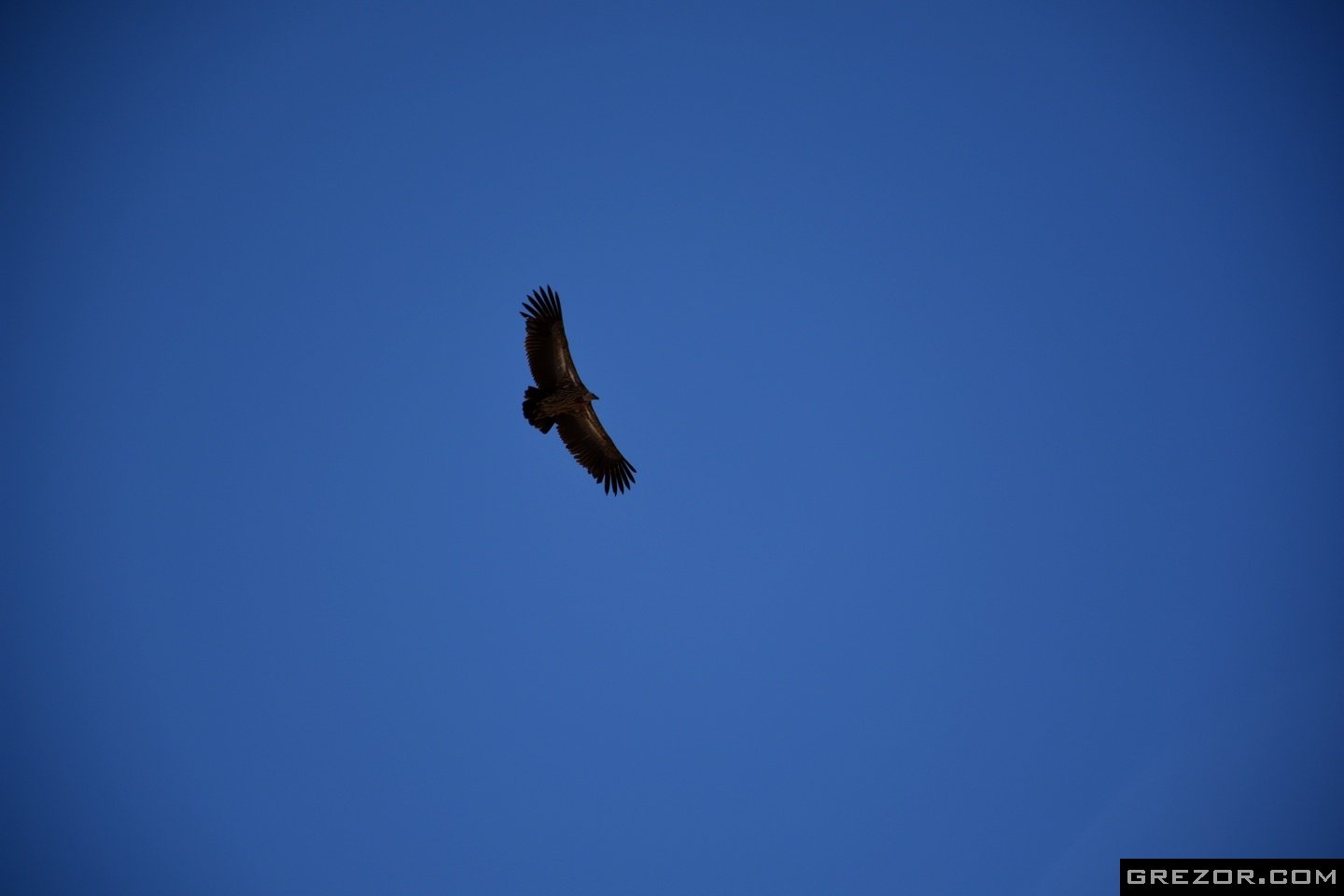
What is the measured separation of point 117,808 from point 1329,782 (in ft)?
290

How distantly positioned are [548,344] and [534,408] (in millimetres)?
1573

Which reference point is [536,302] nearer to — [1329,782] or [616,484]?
[616,484]

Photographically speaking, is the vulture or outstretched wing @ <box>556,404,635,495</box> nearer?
the vulture

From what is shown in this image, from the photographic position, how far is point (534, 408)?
20.1 metres

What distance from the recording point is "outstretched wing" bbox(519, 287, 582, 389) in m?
19.7

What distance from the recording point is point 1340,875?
800 inches

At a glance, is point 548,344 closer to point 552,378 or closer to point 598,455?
point 552,378

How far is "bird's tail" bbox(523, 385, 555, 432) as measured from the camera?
2012 cm

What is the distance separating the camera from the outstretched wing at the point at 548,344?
19672 millimetres

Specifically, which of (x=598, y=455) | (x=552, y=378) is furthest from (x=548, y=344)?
(x=598, y=455)

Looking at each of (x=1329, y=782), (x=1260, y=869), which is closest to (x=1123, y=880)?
(x=1260, y=869)

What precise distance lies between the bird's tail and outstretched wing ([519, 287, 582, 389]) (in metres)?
0.31

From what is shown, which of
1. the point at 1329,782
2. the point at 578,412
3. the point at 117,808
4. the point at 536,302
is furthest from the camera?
the point at 117,808

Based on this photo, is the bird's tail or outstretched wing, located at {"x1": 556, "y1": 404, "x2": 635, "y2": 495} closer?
the bird's tail
